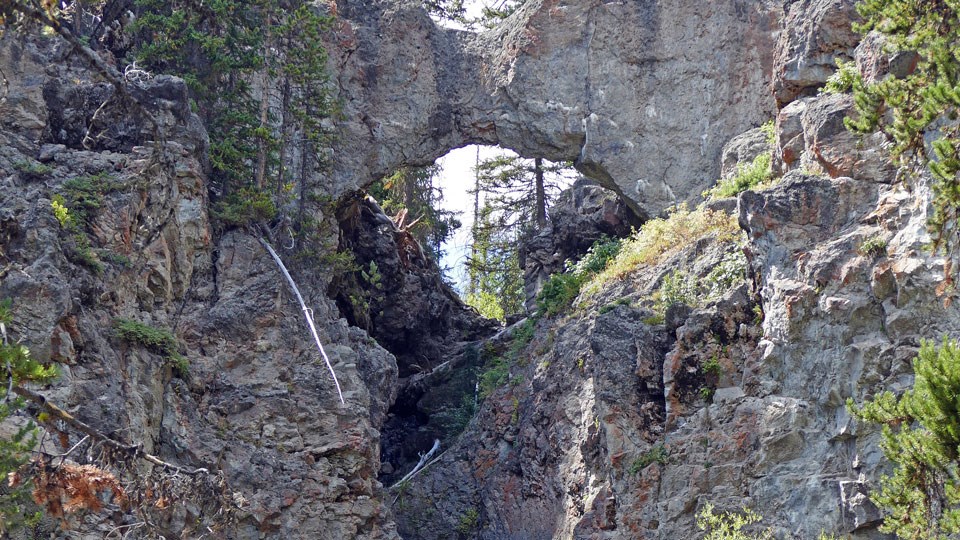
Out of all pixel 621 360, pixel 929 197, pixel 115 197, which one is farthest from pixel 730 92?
pixel 115 197

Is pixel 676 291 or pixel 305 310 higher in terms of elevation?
pixel 676 291

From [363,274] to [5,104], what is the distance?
27.6ft

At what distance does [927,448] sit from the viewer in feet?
36.3

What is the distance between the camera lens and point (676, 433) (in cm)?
1684

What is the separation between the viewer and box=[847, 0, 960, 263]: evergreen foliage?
11984 millimetres

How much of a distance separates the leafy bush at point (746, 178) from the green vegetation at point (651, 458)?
5059 mm

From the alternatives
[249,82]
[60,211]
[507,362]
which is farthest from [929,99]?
[249,82]

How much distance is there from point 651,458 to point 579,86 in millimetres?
10239

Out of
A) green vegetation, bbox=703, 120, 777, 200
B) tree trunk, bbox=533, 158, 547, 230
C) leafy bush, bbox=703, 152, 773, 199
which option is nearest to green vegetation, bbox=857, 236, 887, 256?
green vegetation, bbox=703, 120, 777, 200

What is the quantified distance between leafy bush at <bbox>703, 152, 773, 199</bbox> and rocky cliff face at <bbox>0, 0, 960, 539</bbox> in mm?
388

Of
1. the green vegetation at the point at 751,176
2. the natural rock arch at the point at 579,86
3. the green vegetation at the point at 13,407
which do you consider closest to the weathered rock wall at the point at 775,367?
the green vegetation at the point at 751,176

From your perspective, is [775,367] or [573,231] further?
[573,231]

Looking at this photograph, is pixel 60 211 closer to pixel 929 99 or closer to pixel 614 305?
pixel 614 305

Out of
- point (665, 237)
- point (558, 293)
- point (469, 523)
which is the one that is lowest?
point (469, 523)
